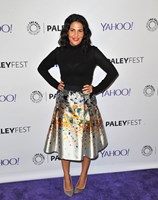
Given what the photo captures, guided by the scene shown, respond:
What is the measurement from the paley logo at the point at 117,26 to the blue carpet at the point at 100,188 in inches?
52.1

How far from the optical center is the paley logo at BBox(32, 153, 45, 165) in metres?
2.60

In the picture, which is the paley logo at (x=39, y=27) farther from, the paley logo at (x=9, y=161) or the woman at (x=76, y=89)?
the paley logo at (x=9, y=161)

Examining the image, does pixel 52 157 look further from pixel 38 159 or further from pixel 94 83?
pixel 94 83

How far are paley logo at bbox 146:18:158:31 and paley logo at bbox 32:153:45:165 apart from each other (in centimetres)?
147

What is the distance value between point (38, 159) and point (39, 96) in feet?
1.97

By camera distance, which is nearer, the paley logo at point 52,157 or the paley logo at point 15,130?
the paley logo at point 15,130

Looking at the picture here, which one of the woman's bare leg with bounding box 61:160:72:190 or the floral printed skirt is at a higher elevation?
the floral printed skirt

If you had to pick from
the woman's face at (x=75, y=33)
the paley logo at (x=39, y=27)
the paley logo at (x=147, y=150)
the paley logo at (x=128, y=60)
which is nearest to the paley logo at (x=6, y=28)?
the paley logo at (x=39, y=27)

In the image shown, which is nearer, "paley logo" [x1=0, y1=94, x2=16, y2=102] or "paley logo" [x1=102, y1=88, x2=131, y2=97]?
"paley logo" [x1=0, y1=94, x2=16, y2=102]

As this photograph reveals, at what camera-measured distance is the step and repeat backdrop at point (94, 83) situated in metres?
2.27

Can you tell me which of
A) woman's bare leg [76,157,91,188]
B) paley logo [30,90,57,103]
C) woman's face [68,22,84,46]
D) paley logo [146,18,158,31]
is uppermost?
paley logo [146,18,158,31]

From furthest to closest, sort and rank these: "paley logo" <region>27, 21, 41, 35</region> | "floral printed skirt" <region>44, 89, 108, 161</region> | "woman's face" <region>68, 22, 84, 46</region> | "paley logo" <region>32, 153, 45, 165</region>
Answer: "paley logo" <region>32, 153, 45, 165</region> → "paley logo" <region>27, 21, 41, 35</region> → "floral printed skirt" <region>44, 89, 108, 161</region> → "woman's face" <region>68, 22, 84, 46</region>

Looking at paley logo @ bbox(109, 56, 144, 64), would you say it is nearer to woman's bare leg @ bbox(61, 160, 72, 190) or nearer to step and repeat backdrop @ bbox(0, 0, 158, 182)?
step and repeat backdrop @ bbox(0, 0, 158, 182)

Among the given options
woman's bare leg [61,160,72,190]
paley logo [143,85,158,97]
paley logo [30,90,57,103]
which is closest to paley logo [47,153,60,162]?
woman's bare leg [61,160,72,190]
